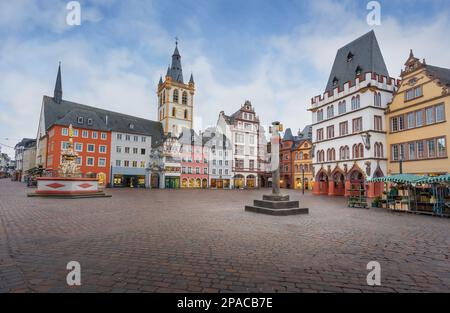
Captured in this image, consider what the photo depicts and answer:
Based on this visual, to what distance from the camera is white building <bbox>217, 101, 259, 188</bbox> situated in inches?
2381

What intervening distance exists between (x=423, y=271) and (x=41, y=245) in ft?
25.5

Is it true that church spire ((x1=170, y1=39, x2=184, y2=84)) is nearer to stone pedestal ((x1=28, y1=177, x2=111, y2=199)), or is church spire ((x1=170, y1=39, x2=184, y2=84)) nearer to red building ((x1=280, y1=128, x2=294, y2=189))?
red building ((x1=280, y1=128, x2=294, y2=189))

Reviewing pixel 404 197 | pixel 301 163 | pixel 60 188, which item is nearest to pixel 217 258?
pixel 404 197

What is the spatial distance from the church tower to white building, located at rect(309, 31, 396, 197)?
128 ft

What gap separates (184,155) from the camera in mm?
57500

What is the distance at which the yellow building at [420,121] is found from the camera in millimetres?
24391

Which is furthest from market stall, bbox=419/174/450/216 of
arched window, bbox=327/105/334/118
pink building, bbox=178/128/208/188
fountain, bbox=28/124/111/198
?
pink building, bbox=178/128/208/188

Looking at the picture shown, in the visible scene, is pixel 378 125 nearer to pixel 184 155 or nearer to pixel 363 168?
pixel 363 168

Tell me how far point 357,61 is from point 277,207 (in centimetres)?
2972

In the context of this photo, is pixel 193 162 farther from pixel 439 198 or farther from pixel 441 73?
pixel 439 198

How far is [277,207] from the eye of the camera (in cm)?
1272

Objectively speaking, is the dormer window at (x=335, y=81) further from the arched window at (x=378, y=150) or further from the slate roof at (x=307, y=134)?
the slate roof at (x=307, y=134)

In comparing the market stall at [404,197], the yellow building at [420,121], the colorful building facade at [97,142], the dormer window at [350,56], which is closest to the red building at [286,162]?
the dormer window at [350,56]
